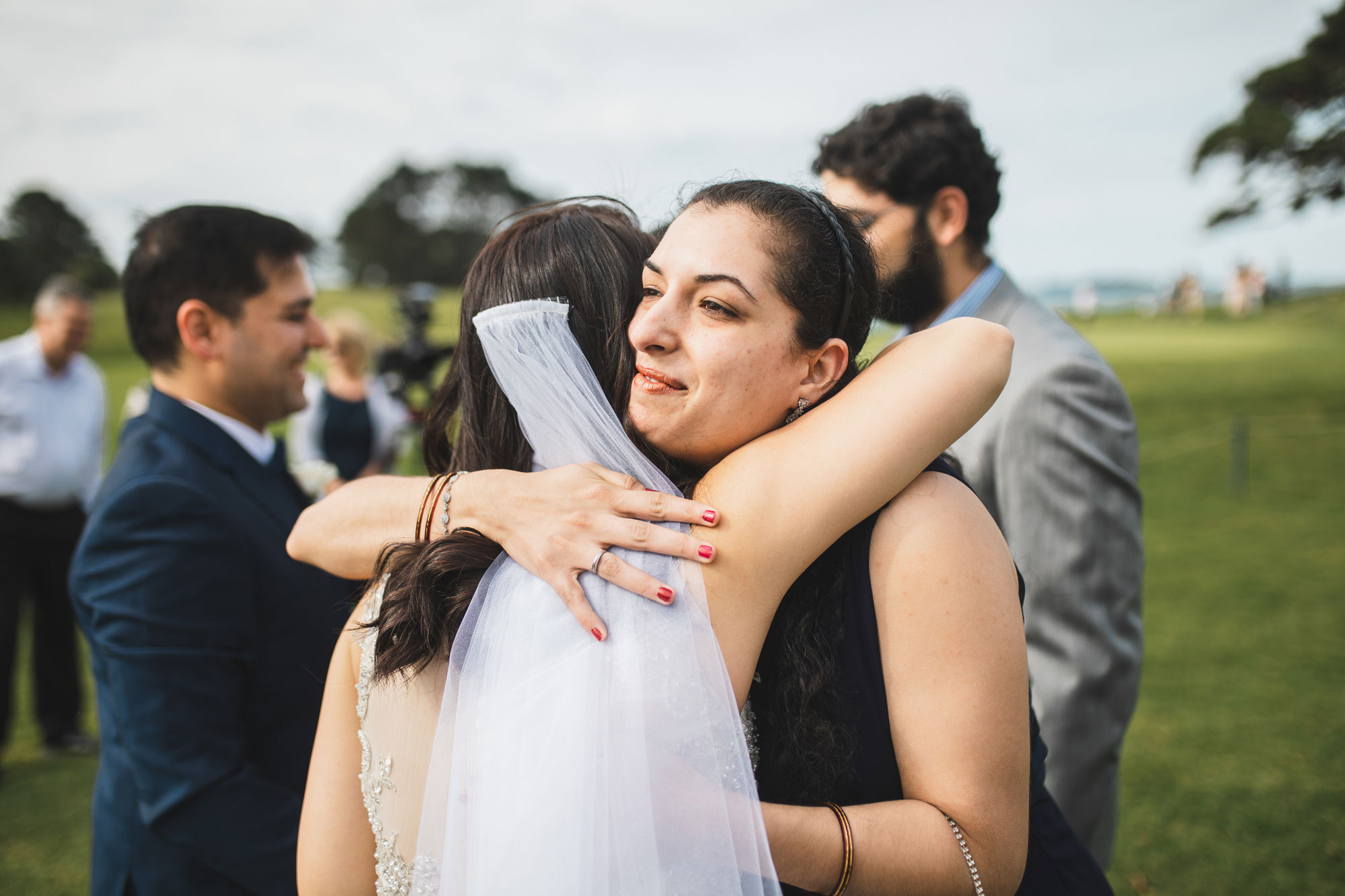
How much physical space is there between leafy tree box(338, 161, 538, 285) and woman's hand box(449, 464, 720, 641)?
2475 inches

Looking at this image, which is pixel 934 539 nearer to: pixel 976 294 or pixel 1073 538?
pixel 1073 538

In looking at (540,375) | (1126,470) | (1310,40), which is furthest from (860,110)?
(1310,40)

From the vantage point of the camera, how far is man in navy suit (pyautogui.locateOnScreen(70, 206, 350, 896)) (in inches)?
70.6

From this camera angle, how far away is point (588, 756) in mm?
1135

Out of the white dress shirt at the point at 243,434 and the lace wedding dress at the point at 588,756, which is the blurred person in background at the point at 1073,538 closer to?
the lace wedding dress at the point at 588,756

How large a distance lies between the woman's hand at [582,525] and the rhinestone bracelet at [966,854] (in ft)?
1.90

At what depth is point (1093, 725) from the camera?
232cm

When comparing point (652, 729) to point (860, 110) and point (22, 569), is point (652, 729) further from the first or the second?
point (22, 569)

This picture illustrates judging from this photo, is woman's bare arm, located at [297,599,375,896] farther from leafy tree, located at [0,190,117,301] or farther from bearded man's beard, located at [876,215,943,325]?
leafy tree, located at [0,190,117,301]

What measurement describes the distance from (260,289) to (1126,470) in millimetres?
2729

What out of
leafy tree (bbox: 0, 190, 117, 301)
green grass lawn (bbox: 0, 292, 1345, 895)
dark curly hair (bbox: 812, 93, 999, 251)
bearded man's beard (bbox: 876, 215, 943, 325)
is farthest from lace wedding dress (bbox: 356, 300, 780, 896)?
leafy tree (bbox: 0, 190, 117, 301)

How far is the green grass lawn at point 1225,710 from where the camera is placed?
151 inches

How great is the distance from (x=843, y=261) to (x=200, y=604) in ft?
5.47

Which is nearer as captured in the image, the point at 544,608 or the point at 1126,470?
the point at 544,608
